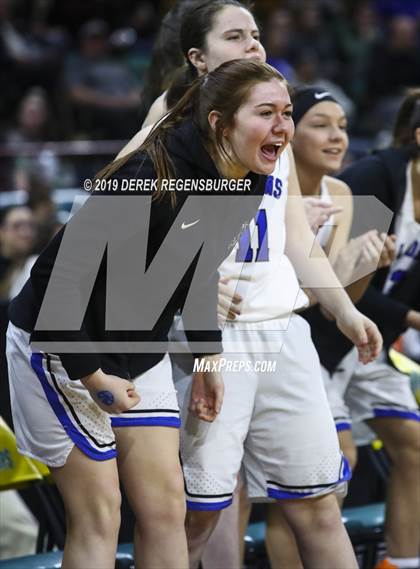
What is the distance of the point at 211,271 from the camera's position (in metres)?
2.93

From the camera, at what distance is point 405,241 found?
393 cm

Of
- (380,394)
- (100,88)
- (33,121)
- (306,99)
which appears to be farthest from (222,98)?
(100,88)

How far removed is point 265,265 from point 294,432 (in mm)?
487

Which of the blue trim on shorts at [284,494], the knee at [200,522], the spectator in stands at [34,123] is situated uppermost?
the spectator in stands at [34,123]

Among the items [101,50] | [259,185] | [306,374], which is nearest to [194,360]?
[306,374]

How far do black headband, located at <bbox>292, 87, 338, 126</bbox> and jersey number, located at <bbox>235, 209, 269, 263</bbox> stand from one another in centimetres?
71

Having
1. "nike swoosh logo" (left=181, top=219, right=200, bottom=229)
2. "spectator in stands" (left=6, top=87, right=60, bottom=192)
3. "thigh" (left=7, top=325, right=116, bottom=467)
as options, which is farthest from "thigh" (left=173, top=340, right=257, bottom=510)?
"spectator in stands" (left=6, top=87, right=60, bottom=192)

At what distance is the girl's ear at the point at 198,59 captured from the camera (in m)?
3.30

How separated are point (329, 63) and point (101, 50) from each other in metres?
2.29

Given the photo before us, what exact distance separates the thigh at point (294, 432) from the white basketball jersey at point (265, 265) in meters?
0.10

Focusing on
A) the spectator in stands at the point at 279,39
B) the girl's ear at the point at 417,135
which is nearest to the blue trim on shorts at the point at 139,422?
the girl's ear at the point at 417,135

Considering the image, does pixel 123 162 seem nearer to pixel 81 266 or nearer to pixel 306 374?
pixel 81 266

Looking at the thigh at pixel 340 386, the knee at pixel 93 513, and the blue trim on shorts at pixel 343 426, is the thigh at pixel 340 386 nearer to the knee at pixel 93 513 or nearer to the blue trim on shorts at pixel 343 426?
the blue trim on shorts at pixel 343 426

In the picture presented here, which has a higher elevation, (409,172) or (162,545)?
(409,172)
